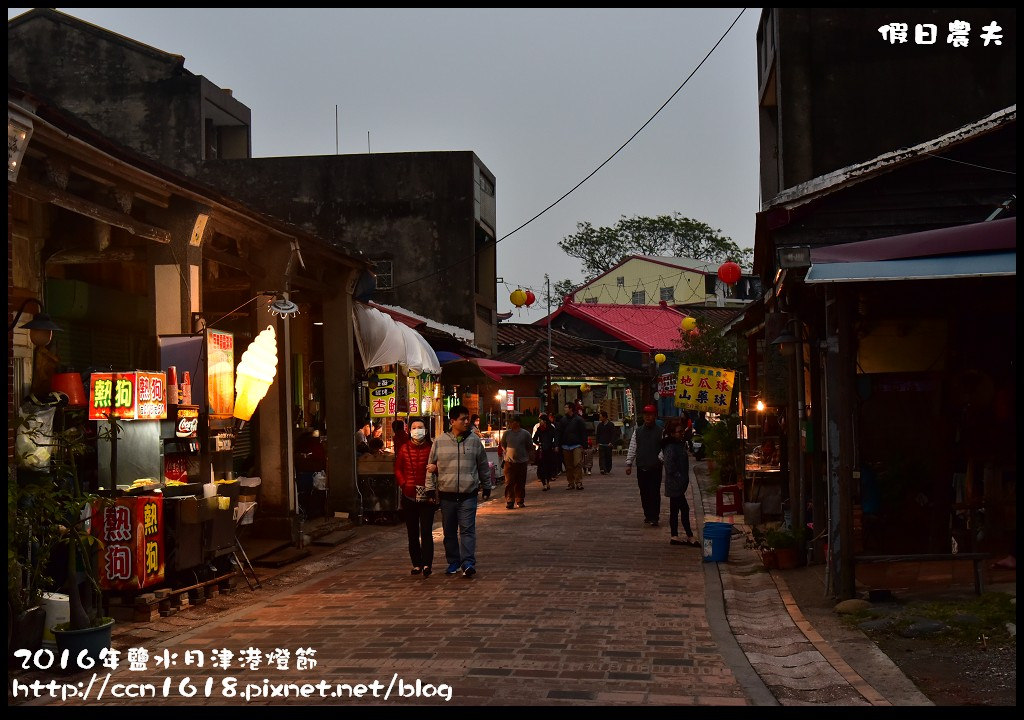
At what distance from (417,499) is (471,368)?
1382cm

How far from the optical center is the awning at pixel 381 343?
19875mm

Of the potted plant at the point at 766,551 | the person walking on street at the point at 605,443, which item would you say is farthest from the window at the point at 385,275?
the potted plant at the point at 766,551

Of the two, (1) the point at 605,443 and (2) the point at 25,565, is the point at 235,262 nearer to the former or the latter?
(2) the point at 25,565

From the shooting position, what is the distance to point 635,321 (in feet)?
185

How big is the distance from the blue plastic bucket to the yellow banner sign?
11.0m

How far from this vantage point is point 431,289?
35.5 metres

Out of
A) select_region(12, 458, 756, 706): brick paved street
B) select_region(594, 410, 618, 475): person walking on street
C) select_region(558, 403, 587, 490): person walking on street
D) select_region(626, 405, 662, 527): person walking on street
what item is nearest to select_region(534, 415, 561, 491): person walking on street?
select_region(558, 403, 587, 490): person walking on street

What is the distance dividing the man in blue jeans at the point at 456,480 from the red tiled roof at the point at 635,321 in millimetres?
39401

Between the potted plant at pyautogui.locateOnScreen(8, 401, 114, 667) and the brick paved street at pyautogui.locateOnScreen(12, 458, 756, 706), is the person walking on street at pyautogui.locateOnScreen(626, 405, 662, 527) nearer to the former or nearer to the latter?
the brick paved street at pyautogui.locateOnScreen(12, 458, 756, 706)

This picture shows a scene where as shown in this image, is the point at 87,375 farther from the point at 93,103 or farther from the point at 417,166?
the point at 417,166

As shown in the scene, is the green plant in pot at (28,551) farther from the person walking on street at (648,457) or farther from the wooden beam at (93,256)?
the person walking on street at (648,457)

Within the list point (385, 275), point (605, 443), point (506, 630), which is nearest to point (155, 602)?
point (506, 630)

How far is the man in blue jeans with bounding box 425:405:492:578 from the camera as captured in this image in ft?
44.0

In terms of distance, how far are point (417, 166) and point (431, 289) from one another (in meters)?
4.03
